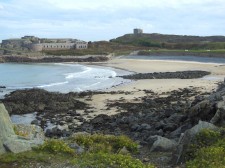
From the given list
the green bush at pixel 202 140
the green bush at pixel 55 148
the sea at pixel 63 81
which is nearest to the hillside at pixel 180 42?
the sea at pixel 63 81

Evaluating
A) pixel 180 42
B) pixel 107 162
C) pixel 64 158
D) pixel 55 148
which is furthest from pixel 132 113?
pixel 180 42

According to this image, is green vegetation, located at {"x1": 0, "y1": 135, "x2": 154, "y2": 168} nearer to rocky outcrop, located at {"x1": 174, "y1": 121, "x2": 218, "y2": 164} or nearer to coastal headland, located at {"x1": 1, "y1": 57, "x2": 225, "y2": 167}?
rocky outcrop, located at {"x1": 174, "y1": 121, "x2": 218, "y2": 164}

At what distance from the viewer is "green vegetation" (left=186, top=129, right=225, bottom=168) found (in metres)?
8.28

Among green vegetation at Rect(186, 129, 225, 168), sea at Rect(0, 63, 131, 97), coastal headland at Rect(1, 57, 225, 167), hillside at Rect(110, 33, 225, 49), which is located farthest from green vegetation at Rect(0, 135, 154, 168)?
hillside at Rect(110, 33, 225, 49)

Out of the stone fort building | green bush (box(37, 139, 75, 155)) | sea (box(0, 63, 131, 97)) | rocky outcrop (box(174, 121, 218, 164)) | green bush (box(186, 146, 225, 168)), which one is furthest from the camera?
the stone fort building

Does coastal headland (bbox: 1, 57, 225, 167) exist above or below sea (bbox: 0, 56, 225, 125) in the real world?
above

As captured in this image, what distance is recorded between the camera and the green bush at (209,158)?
8.14m

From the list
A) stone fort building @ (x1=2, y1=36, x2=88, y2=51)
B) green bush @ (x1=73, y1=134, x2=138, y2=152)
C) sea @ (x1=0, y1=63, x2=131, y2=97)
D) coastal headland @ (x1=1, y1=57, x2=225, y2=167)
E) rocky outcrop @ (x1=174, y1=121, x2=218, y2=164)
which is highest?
stone fort building @ (x1=2, y1=36, x2=88, y2=51)

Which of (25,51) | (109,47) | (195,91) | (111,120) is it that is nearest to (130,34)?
(109,47)

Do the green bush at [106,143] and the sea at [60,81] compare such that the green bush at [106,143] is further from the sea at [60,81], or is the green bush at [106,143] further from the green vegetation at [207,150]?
the sea at [60,81]

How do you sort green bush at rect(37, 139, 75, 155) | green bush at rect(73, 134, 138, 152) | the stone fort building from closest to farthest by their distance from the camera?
green bush at rect(37, 139, 75, 155) < green bush at rect(73, 134, 138, 152) < the stone fort building

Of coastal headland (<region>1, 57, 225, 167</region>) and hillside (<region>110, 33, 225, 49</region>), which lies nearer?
coastal headland (<region>1, 57, 225, 167</region>)

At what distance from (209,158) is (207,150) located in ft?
1.34

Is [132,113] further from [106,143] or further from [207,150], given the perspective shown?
[207,150]
